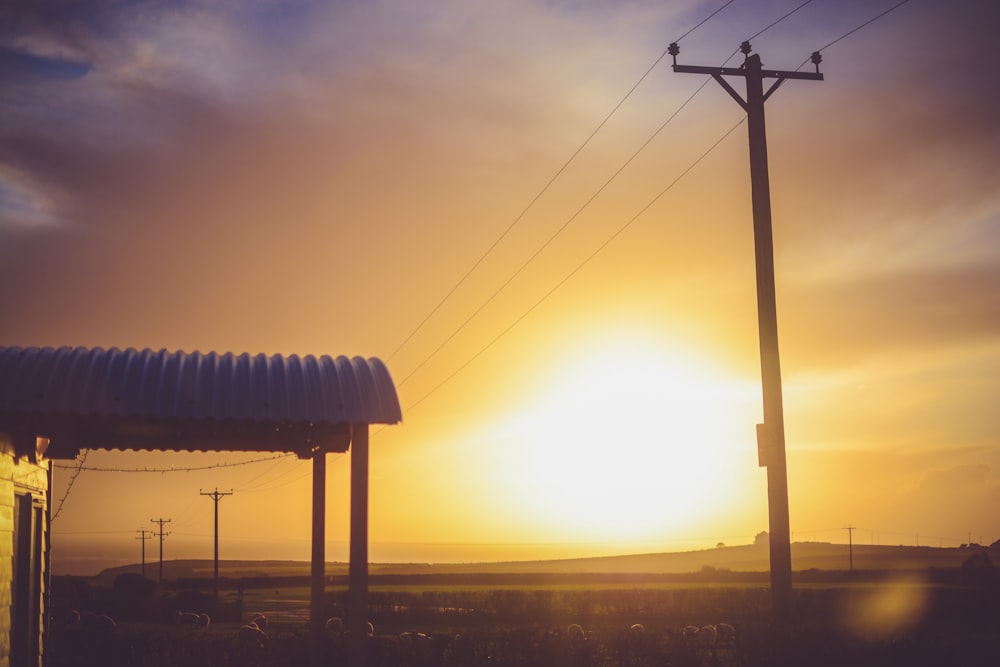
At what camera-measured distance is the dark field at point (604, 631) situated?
2297 cm

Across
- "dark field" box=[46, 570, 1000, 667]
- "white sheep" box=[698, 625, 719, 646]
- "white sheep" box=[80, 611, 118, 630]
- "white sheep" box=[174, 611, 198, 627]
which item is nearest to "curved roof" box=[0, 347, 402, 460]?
"dark field" box=[46, 570, 1000, 667]

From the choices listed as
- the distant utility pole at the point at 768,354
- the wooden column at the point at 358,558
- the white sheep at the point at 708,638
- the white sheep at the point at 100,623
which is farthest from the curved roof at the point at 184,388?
the white sheep at the point at 100,623

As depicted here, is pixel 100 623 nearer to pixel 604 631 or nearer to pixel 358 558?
pixel 604 631

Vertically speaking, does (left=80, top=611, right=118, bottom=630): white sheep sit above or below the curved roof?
below

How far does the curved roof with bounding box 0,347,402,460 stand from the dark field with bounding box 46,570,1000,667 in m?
9.64

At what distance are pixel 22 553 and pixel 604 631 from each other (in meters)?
15.1

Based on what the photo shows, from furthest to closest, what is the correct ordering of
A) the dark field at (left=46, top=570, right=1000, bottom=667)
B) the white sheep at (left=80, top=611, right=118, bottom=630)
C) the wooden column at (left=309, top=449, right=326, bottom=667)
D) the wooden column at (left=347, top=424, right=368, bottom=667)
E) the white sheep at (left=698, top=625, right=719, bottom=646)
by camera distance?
the white sheep at (left=80, top=611, right=118, bottom=630) < the white sheep at (left=698, top=625, right=719, bottom=646) < the dark field at (left=46, top=570, right=1000, bottom=667) < the wooden column at (left=309, top=449, right=326, bottom=667) < the wooden column at (left=347, top=424, right=368, bottom=667)

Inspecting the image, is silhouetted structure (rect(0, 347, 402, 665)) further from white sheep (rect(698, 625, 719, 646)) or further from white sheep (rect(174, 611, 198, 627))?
white sheep (rect(174, 611, 198, 627))

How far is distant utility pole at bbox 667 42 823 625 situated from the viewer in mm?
18438

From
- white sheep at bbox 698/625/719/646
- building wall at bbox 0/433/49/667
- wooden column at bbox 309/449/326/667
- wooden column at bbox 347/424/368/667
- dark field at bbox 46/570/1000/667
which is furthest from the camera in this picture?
white sheep at bbox 698/625/719/646

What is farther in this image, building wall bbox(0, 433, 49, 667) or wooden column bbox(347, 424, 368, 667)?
building wall bbox(0, 433, 49, 667)

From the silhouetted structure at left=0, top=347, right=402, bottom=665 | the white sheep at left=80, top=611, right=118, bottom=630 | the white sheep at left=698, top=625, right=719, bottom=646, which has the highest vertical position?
the silhouetted structure at left=0, top=347, right=402, bottom=665

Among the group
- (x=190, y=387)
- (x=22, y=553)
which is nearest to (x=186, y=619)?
A: (x=22, y=553)

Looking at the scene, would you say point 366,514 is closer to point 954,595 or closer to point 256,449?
point 256,449
